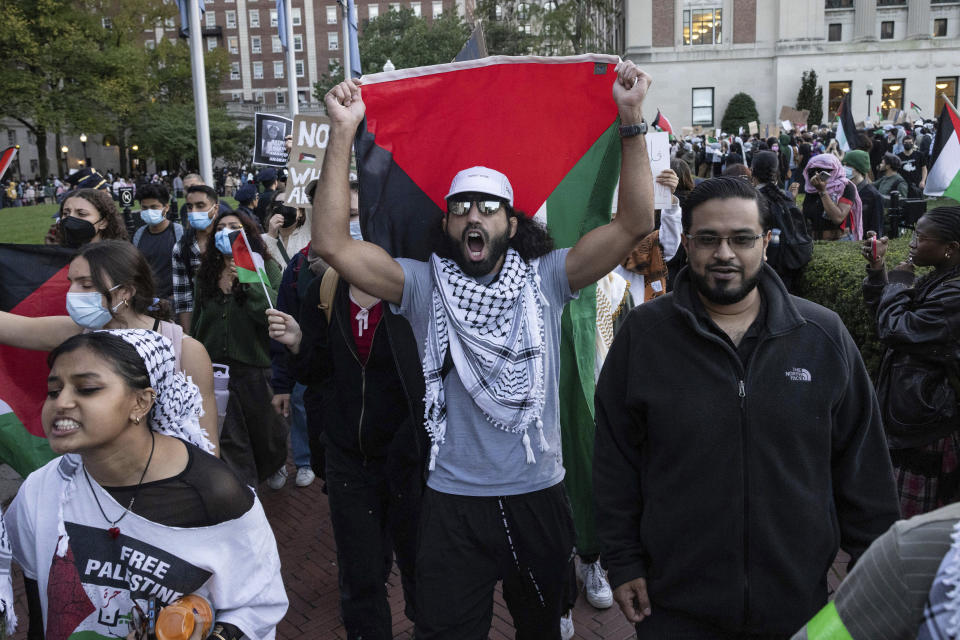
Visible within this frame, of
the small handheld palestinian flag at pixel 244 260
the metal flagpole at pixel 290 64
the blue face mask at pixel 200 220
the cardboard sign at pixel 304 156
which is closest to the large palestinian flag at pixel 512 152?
the small handheld palestinian flag at pixel 244 260

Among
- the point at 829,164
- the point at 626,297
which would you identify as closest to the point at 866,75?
the point at 829,164

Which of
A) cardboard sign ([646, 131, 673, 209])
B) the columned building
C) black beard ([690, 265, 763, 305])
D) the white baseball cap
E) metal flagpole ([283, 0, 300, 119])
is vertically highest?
the columned building

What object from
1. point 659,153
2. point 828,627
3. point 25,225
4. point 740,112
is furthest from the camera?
point 740,112

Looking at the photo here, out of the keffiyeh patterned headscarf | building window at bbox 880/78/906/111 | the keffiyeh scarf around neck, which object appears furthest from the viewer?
building window at bbox 880/78/906/111

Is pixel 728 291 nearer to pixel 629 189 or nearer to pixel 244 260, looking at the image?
pixel 629 189

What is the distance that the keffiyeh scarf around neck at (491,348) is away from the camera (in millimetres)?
2973

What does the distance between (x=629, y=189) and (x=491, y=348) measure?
0.79 metres

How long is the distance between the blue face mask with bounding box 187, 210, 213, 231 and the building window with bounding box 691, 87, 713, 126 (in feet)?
156

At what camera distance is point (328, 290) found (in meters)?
3.98

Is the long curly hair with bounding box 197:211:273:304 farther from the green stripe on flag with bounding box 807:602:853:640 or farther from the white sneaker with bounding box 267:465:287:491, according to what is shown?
the green stripe on flag with bounding box 807:602:853:640

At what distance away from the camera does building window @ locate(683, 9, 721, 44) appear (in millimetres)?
49188

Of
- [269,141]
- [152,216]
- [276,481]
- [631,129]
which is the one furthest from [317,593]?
[269,141]

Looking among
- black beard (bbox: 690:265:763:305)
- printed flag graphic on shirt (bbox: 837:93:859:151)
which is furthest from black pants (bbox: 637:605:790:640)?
printed flag graphic on shirt (bbox: 837:93:859:151)

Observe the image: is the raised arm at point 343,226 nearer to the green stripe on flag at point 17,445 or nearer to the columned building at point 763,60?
the green stripe on flag at point 17,445
